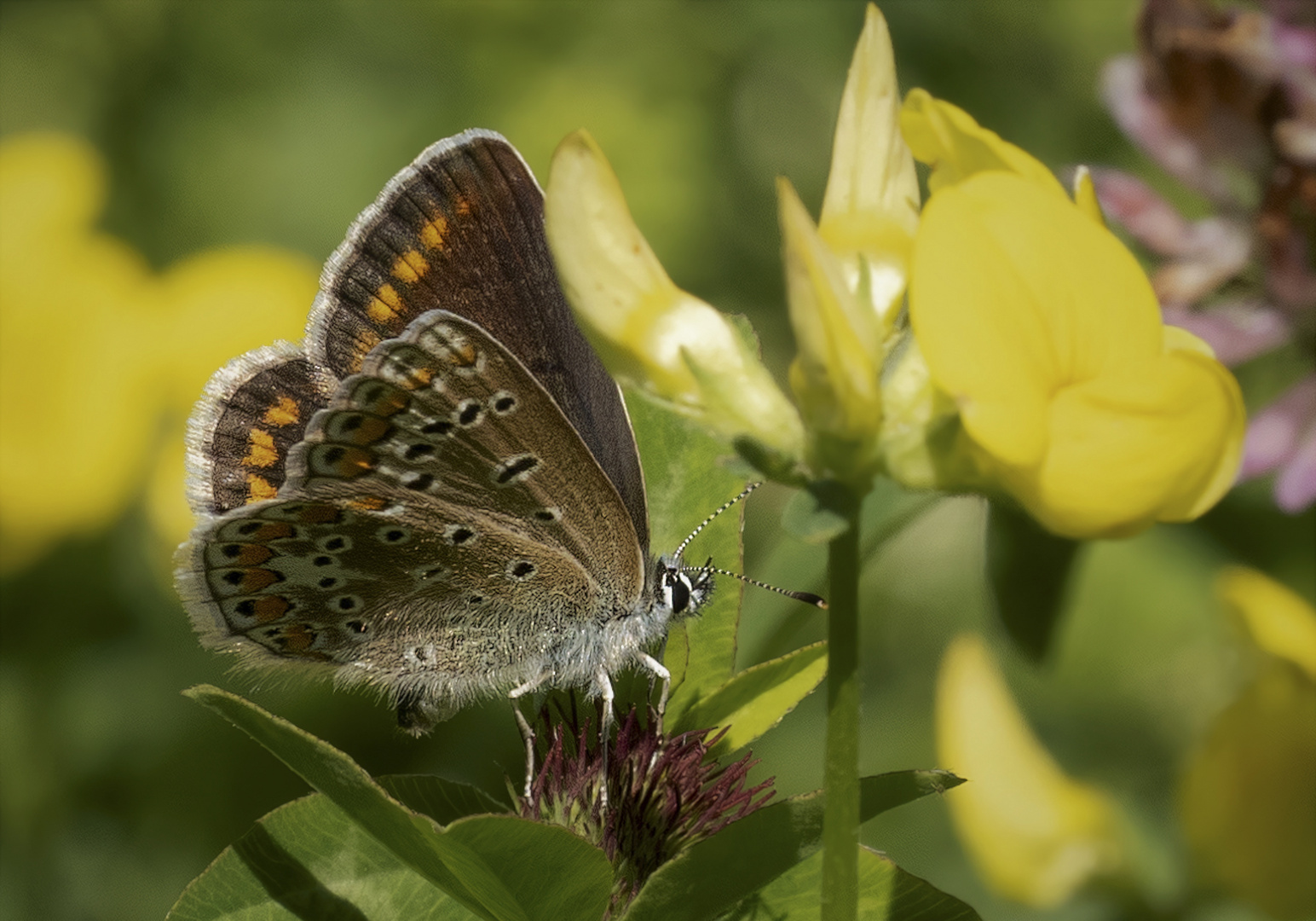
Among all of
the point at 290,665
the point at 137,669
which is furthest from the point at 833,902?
the point at 137,669

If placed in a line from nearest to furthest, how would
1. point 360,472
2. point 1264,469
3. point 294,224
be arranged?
point 360,472, point 1264,469, point 294,224

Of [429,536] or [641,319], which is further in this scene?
[429,536]

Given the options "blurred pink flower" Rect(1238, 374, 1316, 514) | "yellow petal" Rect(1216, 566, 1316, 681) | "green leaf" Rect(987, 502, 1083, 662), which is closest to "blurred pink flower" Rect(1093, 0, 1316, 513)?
"blurred pink flower" Rect(1238, 374, 1316, 514)

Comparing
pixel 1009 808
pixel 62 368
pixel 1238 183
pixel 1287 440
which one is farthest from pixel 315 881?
pixel 62 368

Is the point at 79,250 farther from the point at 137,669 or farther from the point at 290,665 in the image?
the point at 290,665

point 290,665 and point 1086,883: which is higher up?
point 290,665

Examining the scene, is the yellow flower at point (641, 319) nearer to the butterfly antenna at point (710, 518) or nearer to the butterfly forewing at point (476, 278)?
the butterfly antenna at point (710, 518)

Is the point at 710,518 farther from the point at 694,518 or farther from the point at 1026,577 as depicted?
the point at 1026,577
